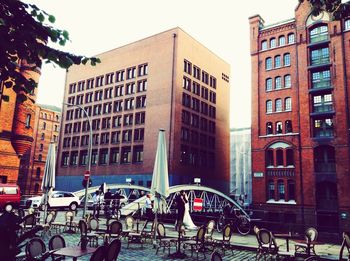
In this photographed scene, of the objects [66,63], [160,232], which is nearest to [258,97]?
[160,232]

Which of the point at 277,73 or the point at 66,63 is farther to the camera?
the point at 277,73

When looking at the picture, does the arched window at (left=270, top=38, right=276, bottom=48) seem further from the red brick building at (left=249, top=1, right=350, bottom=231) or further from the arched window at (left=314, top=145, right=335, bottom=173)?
the arched window at (left=314, top=145, right=335, bottom=173)

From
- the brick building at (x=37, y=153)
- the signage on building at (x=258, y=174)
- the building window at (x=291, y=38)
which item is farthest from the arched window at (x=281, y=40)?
the brick building at (x=37, y=153)

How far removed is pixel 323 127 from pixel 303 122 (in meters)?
1.98

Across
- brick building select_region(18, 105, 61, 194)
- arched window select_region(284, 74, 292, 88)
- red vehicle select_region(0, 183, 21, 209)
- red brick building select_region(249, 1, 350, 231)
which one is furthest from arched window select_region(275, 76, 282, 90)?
brick building select_region(18, 105, 61, 194)

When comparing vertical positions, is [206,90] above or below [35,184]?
above

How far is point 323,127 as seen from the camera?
32438 millimetres

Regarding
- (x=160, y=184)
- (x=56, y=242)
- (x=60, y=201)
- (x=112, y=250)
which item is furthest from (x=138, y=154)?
(x=112, y=250)

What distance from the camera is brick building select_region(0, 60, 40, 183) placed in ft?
68.6

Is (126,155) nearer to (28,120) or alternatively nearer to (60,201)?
(60,201)

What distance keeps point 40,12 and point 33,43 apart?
1.57ft

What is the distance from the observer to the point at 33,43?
439 centimetres

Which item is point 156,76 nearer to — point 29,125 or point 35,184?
point 29,125

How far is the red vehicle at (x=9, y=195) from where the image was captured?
2390cm
